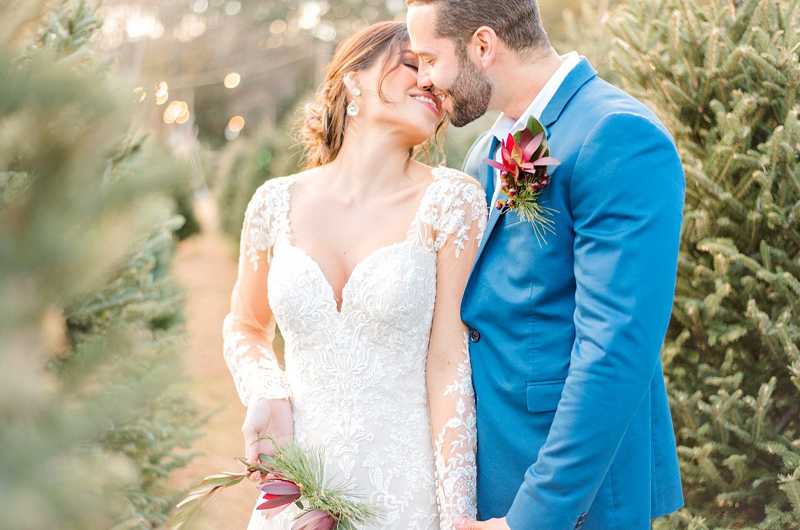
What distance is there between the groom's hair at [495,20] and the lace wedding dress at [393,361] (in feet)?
1.57

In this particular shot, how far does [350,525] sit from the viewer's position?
2131 millimetres

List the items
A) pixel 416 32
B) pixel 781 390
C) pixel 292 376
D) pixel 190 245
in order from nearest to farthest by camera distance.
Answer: pixel 416 32 → pixel 292 376 → pixel 781 390 → pixel 190 245

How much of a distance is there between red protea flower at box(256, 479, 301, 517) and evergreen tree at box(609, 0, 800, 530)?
1.64 m

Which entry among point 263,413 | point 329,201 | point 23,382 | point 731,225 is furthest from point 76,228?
point 731,225

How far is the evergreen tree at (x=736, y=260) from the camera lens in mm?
2744

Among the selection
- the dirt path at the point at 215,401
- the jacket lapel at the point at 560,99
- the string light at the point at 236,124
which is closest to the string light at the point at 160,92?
the dirt path at the point at 215,401

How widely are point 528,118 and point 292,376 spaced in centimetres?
118

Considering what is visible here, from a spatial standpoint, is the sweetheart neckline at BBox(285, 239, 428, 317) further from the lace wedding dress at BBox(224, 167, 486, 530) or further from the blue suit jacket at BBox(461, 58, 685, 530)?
the blue suit jacket at BBox(461, 58, 685, 530)

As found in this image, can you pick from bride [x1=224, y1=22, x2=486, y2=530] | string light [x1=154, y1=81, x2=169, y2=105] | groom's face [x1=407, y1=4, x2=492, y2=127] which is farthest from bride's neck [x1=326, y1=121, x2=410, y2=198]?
string light [x1=154, y1=81, x2=169, y2=105]

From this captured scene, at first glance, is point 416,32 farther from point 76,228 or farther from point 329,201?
point 76,228

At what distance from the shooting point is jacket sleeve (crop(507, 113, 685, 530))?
1736 mm

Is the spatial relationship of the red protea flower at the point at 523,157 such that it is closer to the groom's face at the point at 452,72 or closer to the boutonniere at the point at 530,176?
the boutonniere at the point at 530,176

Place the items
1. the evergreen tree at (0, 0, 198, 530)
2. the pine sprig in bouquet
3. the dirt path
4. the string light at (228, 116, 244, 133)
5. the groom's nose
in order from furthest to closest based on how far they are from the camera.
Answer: the string light at (228, 116, 244, 133) < the dirt path < the groom's nose < the pine sprig in bouquet < the evergreen tree at (0, 0, 198, 530)

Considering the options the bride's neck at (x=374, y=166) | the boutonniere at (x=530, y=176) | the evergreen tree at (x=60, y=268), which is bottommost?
the bride's neck at (x=374, y=166)
